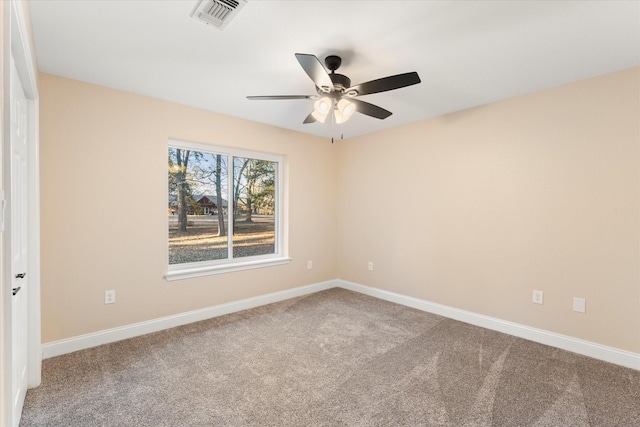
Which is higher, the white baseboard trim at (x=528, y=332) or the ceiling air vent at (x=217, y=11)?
the ceiling air vent at (x=217, y=11)

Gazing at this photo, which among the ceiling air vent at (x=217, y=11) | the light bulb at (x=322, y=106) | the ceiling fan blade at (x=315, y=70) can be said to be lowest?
the light bulb at (x=322, y=106)

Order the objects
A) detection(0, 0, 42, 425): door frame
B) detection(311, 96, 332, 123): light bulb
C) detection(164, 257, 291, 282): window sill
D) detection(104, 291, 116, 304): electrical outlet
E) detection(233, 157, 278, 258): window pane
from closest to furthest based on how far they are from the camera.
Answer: detection(0, 0, 42, 425): door frame < detection(311, 96, 332, 123): light bulb < detection(104, 291, 116, 304): electrical outlet < detection(164, 257, 291, 282): window sill < detection(233, 157, 278, 258): window pane

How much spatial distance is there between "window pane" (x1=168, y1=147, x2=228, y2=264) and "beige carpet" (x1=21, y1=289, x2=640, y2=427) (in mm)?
878

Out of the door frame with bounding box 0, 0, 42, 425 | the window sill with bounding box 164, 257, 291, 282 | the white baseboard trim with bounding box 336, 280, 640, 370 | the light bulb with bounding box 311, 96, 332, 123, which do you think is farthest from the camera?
the window sill with bounding box 164, 257, 291, 282

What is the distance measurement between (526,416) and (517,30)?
7.78 feet

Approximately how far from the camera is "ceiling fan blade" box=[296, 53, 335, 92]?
1738 mm

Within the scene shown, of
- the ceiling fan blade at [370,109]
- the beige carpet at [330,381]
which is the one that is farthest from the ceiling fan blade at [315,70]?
the beige carpet at [330,381]

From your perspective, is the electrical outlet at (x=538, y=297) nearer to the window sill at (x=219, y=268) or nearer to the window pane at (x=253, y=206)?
the window sill at (x=219, y=268)

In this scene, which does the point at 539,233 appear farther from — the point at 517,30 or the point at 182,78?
the point at 182,78

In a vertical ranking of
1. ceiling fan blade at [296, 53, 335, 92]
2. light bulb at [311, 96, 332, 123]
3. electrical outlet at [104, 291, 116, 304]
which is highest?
ceiling fan blade at [296, 53, 335, 92]

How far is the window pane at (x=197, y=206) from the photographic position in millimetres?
3324

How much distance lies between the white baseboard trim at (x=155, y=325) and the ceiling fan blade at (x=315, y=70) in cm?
265

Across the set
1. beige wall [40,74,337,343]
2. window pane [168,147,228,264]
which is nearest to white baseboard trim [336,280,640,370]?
beige wall [40,74,337,343]

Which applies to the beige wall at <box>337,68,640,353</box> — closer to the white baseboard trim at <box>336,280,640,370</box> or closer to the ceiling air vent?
the white baseboard trim at <box>336,280,640,370</box>
